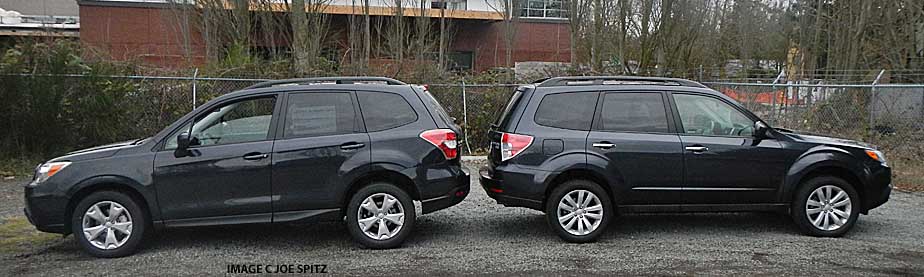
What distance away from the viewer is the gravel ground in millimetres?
6453

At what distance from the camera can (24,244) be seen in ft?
24.5

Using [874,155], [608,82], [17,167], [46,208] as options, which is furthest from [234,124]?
[17,167]

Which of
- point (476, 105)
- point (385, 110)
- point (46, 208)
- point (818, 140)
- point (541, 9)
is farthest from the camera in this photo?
point (541, 9)

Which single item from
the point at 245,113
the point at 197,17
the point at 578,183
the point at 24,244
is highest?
the point at 197,17

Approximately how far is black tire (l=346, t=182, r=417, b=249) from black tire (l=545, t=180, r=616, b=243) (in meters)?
1.37

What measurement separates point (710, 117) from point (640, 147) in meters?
0.86

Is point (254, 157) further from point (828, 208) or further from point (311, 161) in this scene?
point (828, 208)

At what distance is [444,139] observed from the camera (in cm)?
724

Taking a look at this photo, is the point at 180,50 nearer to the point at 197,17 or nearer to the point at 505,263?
the point at 197,17

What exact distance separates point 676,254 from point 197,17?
54.6 ft

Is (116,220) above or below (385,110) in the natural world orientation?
below

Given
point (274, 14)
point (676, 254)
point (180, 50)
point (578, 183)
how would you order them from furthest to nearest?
1. point (180, 50)
2. point (274, 14)
3. point (578, 183)
4. point (676, 254)

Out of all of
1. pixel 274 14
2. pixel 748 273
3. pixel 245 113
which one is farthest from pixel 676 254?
pixel 274 14

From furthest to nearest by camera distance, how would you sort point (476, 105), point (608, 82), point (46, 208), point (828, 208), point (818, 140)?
point (476, 105) → point (608, 82) → point (818, 140) → point (828, 208) → point (46, 208)
